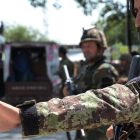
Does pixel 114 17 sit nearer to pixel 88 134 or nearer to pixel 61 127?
pixel 88 134

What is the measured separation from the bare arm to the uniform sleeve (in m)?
0.02

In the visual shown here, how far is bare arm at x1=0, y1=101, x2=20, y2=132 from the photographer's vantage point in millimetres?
1164

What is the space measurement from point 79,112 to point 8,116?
252 mm

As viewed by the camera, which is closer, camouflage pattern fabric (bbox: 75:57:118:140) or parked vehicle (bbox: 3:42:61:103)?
camouflage pattern fabric (bbox: 75:57:118:140)

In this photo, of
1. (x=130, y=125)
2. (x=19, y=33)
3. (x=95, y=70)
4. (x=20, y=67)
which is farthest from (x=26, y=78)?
(x=19, y=33)

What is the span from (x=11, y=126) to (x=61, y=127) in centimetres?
18

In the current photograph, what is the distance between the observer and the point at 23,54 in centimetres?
1127

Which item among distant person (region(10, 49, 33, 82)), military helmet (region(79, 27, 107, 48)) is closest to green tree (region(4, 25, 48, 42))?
distant person (region(10, 49, 33, 82))

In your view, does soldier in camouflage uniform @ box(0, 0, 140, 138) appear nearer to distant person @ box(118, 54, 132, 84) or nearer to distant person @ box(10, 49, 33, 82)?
distant person @ box(118, 54, 132, 84)

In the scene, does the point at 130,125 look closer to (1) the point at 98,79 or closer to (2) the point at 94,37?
(1) the point at 98,79

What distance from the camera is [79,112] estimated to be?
1.23 metres

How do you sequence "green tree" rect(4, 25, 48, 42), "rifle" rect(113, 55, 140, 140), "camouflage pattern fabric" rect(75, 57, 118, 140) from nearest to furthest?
1. "rifle" rect(113, 55, 140, 140)
2. "camouflage pattern fabric" rect(75, 57, 118, 140)
3. "green tree" rect(4, 25, 48, 42)

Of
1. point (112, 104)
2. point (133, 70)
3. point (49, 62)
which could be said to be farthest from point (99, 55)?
point (49, 62)

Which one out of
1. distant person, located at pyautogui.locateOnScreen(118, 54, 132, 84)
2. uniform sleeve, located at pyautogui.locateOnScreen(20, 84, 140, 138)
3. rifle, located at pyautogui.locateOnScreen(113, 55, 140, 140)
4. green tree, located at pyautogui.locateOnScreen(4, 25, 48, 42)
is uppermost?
uniform sleeve, located at pyautogui.locateOnScreen(20, 84, 140, 138)
